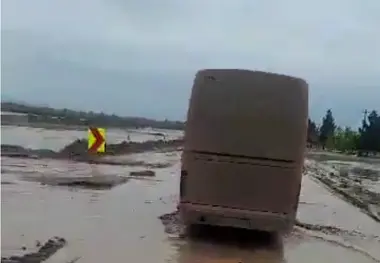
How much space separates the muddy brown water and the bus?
717 millimetres

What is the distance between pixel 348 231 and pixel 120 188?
690 centimetres

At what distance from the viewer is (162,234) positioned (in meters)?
12.8

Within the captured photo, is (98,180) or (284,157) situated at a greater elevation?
(284,157)

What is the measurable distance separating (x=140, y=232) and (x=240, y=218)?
7.05 feet

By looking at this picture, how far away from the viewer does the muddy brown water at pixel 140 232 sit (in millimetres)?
10906

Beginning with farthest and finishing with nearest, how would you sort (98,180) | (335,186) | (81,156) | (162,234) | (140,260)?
(81,156) → (335,186) → (98,180) → (162,234) → (140,260)

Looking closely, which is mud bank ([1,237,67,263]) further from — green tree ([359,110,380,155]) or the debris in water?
green tree ([359,110,380,155])

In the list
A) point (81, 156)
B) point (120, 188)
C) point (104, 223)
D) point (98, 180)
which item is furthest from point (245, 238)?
point (81, 156)

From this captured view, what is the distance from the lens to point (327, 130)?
220 ft

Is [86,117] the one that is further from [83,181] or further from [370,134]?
[83,181]

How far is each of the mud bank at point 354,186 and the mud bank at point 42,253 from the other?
34.7ft

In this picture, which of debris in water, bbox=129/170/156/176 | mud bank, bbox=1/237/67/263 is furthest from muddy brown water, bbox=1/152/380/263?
debris in water, bbox=129/170/156/176

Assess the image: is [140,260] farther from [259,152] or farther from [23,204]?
[23,204]

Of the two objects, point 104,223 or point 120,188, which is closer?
point 104,223
